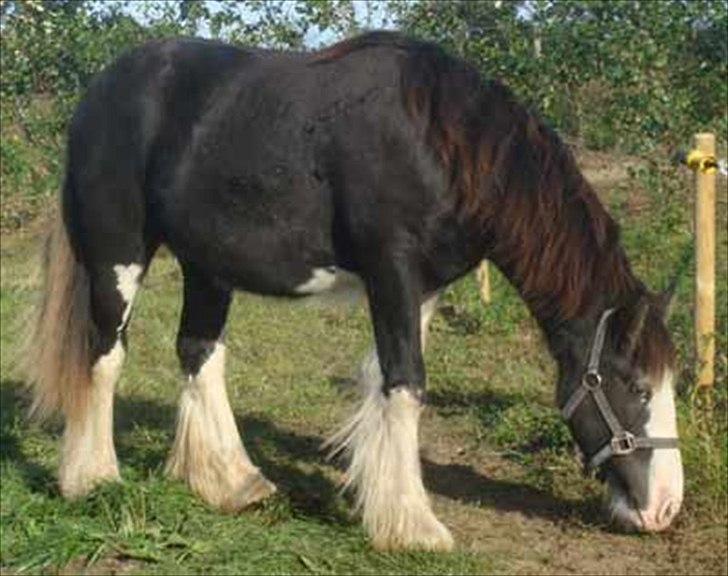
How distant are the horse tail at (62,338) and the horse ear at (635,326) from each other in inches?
86.2

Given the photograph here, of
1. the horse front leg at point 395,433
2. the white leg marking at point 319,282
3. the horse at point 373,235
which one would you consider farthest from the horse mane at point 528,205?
the white leg marking at point 319,282

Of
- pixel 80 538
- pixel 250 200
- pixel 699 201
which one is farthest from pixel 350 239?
pixel 699 201

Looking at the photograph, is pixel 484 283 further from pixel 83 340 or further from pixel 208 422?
pixel 83 340

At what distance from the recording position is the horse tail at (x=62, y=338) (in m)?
5.17

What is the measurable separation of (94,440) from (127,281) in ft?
2.15

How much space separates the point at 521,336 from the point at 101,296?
3.75 metres

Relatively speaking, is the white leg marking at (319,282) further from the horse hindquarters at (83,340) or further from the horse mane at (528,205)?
the horse hindquarters at (83,340)

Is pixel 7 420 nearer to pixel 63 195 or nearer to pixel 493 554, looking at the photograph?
pixel 63 195

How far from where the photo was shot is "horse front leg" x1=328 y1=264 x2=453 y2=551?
440 centimetres

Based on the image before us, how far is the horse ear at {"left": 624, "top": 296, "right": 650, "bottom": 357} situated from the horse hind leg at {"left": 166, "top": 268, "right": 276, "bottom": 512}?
5.20 feet

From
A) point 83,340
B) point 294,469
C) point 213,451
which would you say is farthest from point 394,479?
point 83,340

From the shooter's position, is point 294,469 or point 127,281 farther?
point 294,469

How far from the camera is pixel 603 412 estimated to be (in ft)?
14.5

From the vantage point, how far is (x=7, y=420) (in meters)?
6.50
